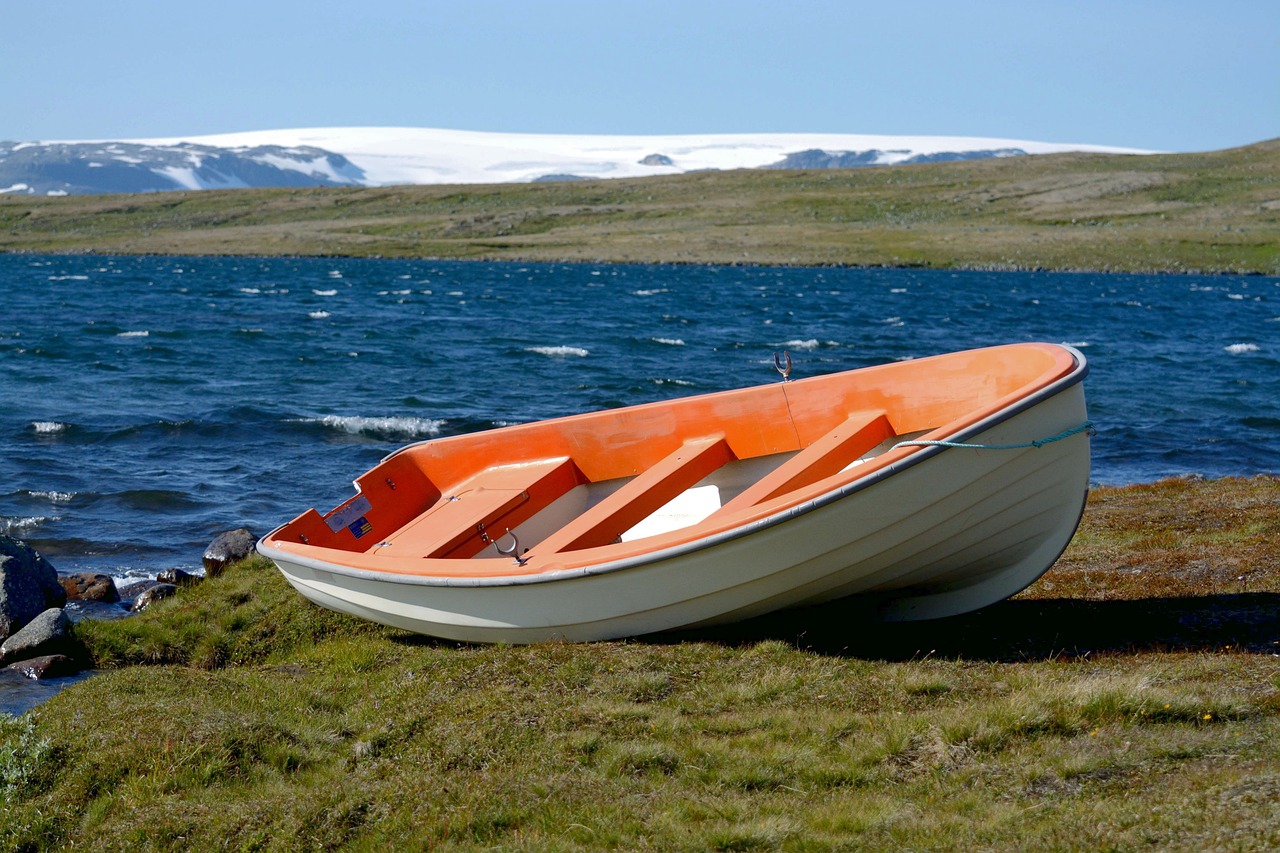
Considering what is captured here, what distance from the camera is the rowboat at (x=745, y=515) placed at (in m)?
7.89

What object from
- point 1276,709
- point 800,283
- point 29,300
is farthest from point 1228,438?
point 800,283

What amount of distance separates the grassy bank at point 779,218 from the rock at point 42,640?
3916 inches

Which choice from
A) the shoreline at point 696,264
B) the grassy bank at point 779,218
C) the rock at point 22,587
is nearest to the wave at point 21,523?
the rock at point 22,587

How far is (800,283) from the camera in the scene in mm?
81938

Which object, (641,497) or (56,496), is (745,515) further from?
(56,496)

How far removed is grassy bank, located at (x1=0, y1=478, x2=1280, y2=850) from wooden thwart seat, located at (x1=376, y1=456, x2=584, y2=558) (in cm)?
104

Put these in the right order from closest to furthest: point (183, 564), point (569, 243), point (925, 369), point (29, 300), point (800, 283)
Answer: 1. point (925, 369)
2. point (183, 564)
3. point (29, 300)
4. point (800, 283)
5. point (569, 243)

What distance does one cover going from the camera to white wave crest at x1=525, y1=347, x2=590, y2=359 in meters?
38.1

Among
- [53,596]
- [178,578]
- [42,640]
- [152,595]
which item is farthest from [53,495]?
[42,640]

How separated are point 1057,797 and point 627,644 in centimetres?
370

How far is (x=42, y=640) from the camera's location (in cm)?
977

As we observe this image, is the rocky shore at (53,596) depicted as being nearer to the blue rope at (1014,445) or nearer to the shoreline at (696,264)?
the blue rope at (1014,445)

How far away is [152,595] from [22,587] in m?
1.42

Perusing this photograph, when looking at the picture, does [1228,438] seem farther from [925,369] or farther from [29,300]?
[29,300]
